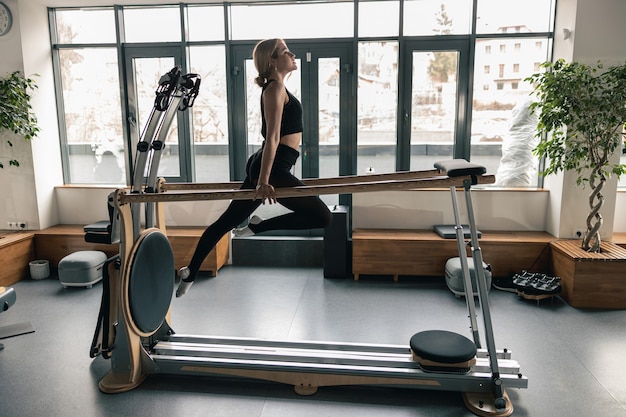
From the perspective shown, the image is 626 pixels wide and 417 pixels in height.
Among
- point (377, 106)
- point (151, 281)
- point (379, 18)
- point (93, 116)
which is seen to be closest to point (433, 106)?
point (377, 106)

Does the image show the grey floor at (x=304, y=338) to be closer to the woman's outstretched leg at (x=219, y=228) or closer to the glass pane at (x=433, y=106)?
the woman's outstretched leg at (x=219, y=228)

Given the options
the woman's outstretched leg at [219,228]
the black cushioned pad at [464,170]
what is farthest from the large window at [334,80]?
the black cushioned pad at [464,170]

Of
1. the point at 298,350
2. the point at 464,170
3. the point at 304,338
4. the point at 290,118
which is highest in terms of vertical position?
the point at 290,118

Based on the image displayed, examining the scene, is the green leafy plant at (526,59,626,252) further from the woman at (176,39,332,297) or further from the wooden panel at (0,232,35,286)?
the wooden panel at (0,232,35,286)

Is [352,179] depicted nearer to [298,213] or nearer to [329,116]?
[298,213]

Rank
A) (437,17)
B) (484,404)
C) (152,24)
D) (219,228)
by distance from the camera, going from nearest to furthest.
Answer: (484,404), (219,228), (437,17), (152,24)

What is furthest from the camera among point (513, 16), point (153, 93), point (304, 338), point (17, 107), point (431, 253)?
point (153, 93)

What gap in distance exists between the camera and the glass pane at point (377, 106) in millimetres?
5848

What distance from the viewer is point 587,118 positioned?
4586 mm

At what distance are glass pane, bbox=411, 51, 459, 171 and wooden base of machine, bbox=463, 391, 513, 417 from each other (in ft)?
11.1

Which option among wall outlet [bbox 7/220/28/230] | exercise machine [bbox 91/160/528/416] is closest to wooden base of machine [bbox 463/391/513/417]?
exercise machine [bbox 91/160/528/416]

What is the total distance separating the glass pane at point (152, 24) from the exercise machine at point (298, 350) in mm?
3490

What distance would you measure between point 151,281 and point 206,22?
3846 mm

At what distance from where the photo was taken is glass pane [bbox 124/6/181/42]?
6027 millimetres
